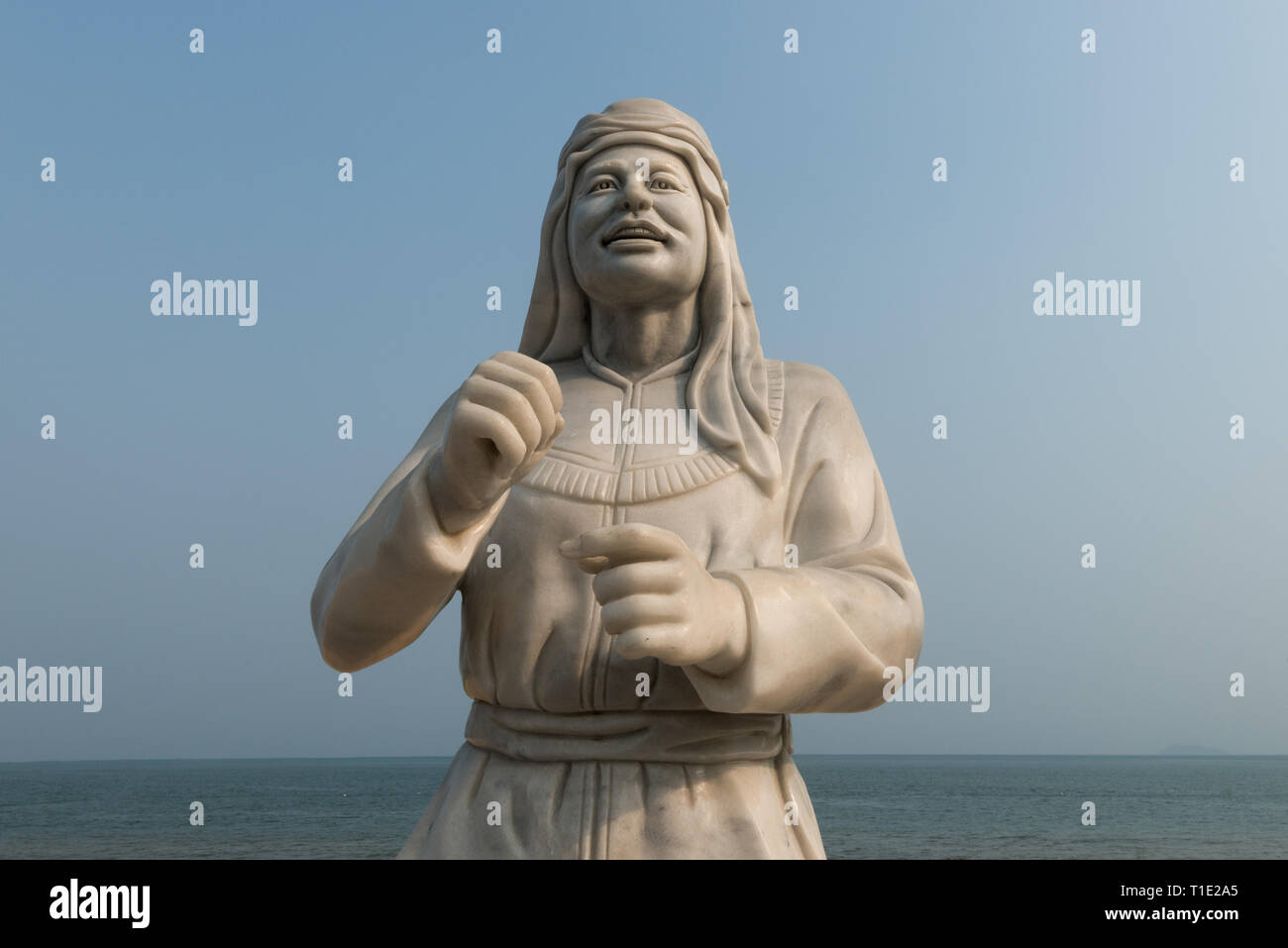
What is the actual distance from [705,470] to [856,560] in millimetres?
589

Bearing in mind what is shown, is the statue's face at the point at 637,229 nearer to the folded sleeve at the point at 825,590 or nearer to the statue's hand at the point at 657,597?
the folded sleeve at the point at 825,590

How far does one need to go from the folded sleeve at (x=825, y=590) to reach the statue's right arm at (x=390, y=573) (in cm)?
81

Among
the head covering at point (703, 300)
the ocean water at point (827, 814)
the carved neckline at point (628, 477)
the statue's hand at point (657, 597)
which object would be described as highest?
the head covering at point (703, 300)

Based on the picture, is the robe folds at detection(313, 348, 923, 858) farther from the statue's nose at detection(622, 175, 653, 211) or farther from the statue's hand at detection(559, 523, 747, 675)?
the statue's nose at detection(622, 175, 653, 211)

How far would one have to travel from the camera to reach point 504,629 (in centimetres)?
432

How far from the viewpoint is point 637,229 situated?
4570 millimetres

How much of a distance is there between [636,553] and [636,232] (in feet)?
4.72

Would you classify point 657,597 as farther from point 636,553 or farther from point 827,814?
point 827,814

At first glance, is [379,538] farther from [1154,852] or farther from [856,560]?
[1154,852]

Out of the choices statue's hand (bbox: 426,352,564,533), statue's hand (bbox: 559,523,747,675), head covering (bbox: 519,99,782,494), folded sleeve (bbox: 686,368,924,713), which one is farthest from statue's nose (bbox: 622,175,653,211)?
statue's hand (bbox: 559,523,747,675)

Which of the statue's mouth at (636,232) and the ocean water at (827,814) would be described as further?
the ocean water at (827,814)

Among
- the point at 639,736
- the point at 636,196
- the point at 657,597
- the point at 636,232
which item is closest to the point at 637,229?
the point at 636,232

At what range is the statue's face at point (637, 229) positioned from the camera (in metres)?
4.57

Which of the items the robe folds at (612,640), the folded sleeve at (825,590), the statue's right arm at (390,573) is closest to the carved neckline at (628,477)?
the robe folds at (612,640)
